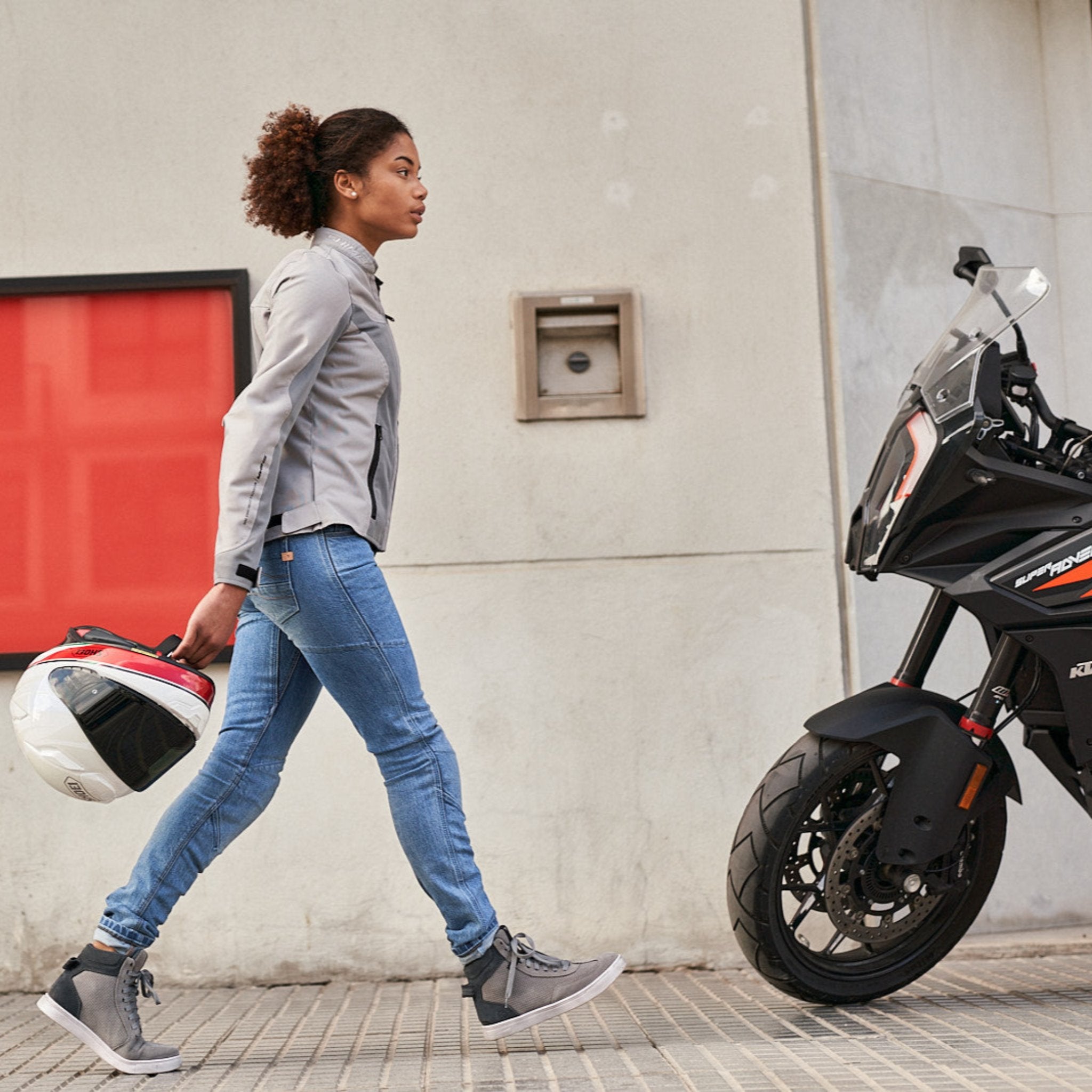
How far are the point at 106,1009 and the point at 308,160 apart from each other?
5.80 feet

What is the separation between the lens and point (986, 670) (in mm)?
3045

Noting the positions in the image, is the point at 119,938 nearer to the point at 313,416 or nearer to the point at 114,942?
the point at 114,942

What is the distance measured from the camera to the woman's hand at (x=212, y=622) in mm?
2561

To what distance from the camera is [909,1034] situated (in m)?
2.78

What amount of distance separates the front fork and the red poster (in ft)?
6.54

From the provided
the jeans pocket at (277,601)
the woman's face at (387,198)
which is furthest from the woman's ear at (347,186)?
the jeans pocket at (277,601)

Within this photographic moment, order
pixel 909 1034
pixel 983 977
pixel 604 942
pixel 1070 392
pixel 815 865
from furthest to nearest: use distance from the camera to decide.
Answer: pixel 1070 392
pixel 604 942
pixel 983 977
pixel 815 865
pixel 909 1034

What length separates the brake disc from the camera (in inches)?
115

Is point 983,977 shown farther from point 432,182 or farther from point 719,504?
point 432,182

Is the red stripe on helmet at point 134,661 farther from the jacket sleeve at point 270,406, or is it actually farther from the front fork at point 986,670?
the front fork at point 986,670

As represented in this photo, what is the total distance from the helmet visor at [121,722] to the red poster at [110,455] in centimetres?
140

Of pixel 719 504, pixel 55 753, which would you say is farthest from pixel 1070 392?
pixel 55 753

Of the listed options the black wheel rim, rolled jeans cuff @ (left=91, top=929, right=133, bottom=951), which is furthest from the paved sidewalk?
rolled jeans cuff @ (left=91, top=929, right=133, bottom=951)

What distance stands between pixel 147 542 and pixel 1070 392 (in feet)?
10.0
